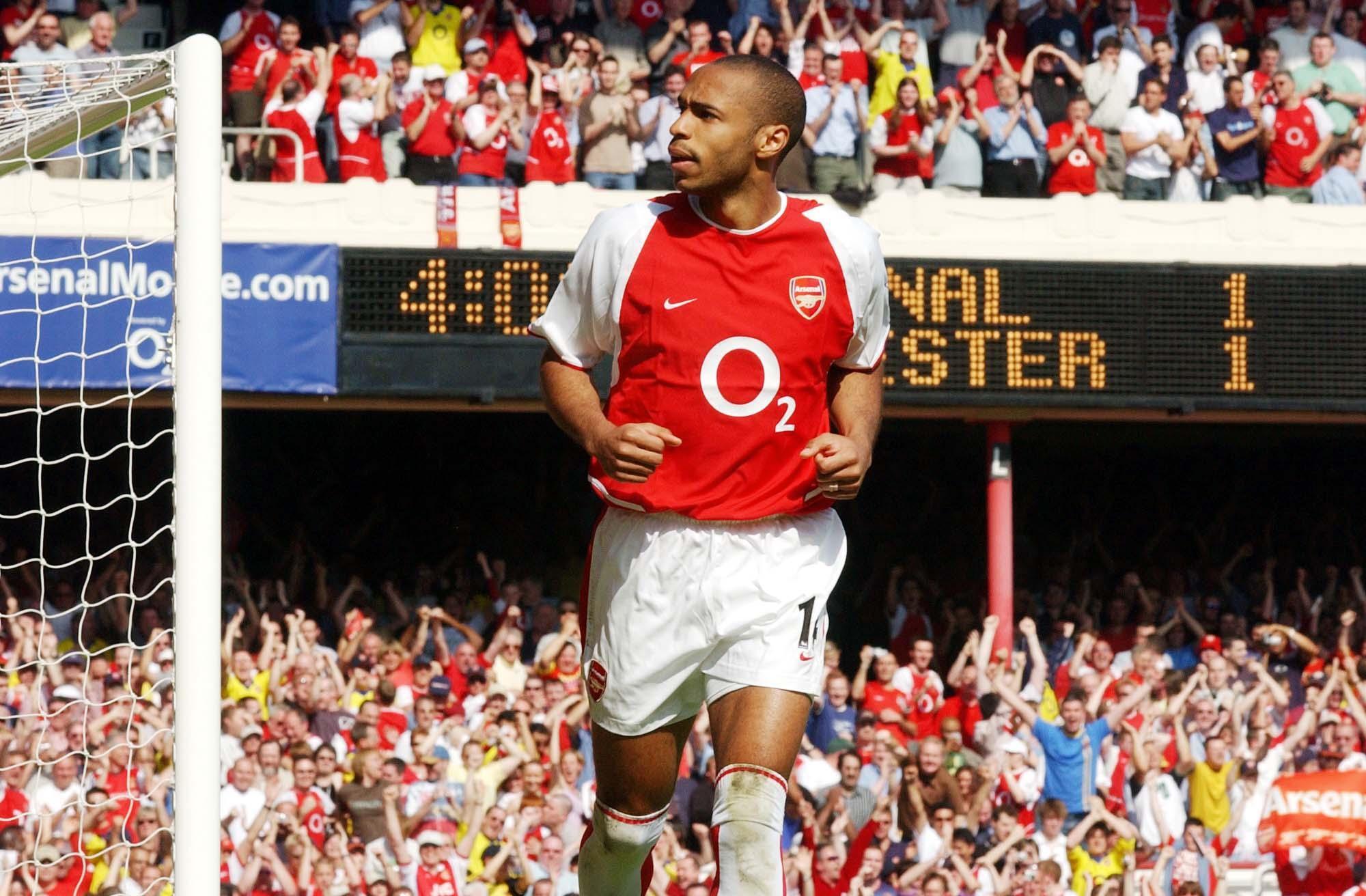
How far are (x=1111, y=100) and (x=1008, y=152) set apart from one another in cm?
93

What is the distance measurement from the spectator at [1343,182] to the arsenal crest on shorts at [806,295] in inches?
396

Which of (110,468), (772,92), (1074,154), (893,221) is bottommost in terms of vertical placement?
(110,468)

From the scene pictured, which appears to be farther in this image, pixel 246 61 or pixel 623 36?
pixel 623 36

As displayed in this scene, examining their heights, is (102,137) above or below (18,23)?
below

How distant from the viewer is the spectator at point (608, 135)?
12781mm

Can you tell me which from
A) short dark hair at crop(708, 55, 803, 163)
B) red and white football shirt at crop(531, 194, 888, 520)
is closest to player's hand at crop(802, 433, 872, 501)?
red and white football shirt at crop(531, 194, 888, 520)

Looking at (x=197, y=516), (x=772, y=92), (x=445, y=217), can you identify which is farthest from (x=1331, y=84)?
(x=197, y=516)

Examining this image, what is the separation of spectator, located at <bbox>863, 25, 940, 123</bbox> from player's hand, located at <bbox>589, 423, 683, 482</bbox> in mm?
9518

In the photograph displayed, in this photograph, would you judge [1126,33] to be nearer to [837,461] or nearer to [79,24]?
[79,24]

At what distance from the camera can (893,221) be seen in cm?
1253

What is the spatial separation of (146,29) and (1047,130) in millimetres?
6726

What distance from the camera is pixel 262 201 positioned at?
1227 cm

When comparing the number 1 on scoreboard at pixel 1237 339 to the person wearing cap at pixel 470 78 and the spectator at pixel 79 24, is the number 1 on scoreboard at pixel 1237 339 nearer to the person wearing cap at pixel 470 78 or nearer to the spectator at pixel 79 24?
the person wearing cap at pixel 470 78

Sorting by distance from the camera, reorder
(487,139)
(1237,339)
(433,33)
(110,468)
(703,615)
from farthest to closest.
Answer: (110,468) < (433,33) < (487,139) < (1237,339) < (703,615)
